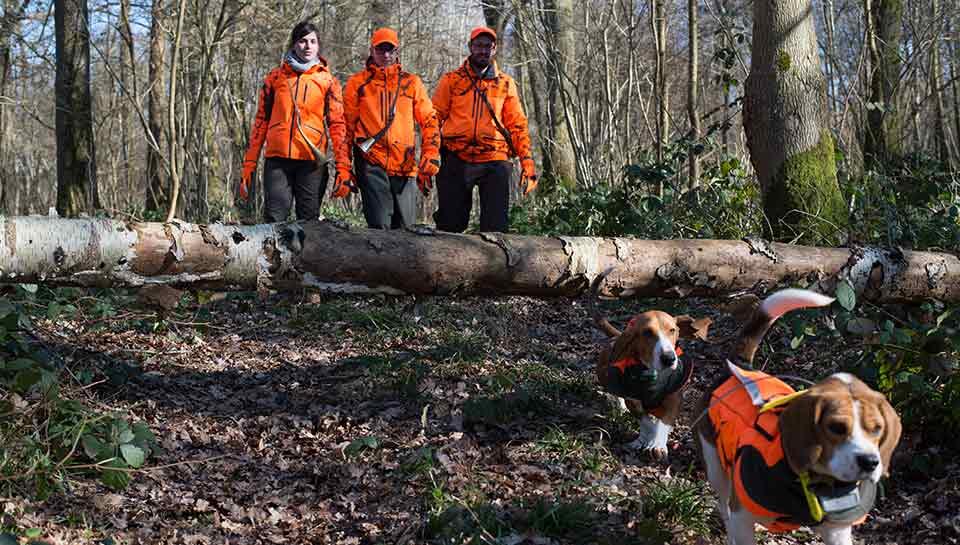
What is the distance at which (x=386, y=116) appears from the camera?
7.55 metres

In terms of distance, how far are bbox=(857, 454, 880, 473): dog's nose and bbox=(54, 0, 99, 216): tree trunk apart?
12046mm

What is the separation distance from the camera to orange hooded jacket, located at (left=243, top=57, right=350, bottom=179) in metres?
7.33

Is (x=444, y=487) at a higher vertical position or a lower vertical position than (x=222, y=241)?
lower

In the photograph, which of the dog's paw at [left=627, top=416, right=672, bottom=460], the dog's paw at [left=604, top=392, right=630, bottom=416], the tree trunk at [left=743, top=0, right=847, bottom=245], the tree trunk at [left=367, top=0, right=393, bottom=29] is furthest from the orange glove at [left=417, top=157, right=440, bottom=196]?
the tree trunk at [left=367, top=0, right=393, bottom=29]

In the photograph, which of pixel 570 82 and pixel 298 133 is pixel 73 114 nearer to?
pixel 298 133

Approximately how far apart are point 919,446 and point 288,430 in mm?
3553

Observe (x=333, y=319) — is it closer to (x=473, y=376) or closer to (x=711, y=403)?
(x=473, y=376)

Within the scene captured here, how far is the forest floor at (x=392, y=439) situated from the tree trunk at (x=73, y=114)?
5953 millimetres

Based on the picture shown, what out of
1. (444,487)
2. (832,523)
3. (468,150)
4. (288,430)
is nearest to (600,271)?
(444,487)

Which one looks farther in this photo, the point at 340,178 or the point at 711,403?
the point at 340,178

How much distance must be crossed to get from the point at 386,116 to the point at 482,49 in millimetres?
1093

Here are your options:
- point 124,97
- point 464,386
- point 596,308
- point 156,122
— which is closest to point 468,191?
point 464,386

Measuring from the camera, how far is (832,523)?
280 centimetres

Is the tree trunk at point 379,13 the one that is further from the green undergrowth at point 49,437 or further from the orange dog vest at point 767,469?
the orange dog vest at point 767,469
